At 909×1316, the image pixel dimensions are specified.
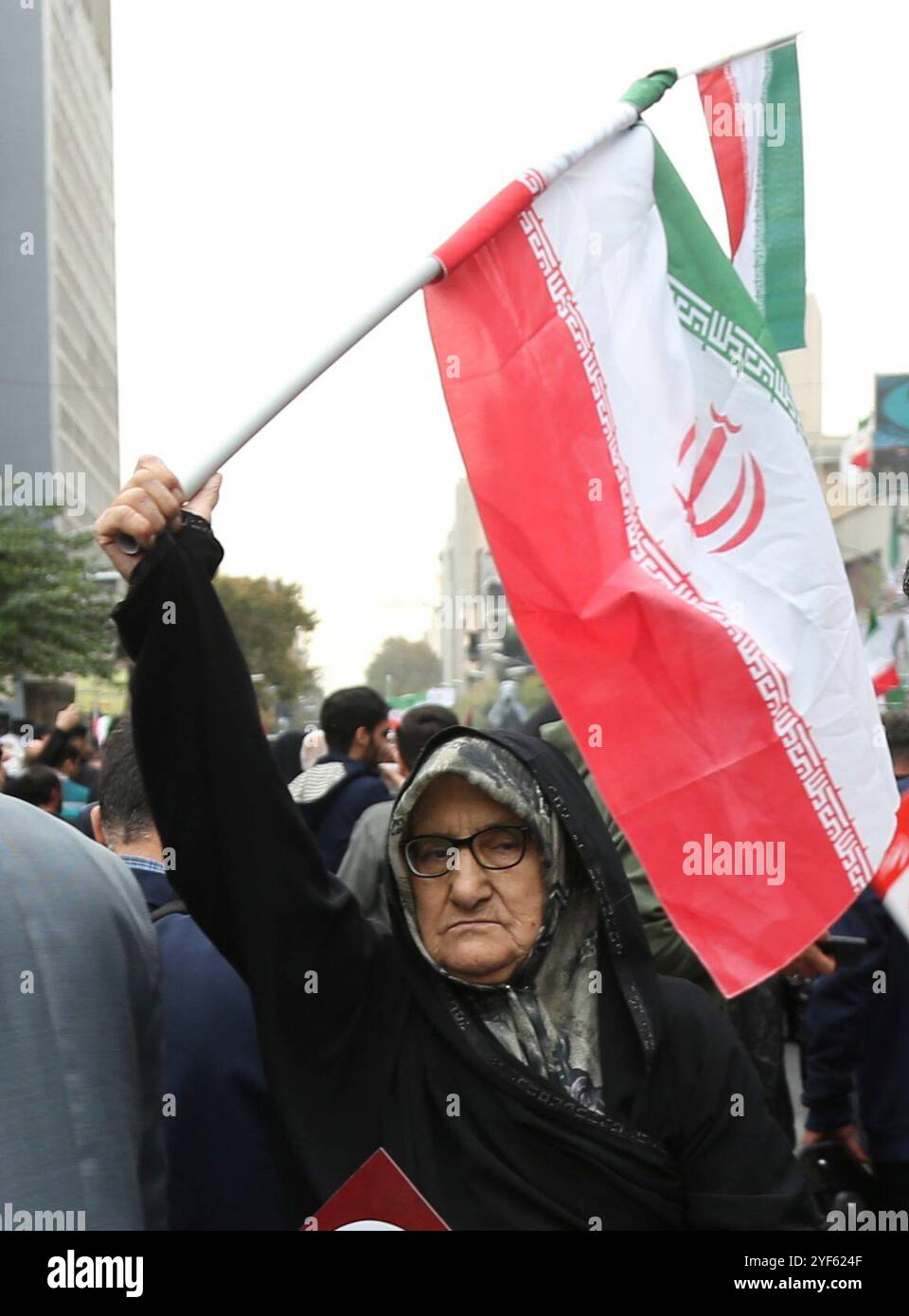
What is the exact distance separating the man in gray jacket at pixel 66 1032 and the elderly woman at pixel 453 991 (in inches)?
10.6

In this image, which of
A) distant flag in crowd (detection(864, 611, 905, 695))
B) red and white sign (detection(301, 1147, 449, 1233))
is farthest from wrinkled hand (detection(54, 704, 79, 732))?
red and white sign (detection(301, 1147, 449, 1233))

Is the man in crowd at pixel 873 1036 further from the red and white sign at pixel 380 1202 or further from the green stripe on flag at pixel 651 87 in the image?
the red and white sign at pixel 380 1202

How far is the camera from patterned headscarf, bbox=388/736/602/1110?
2.32 meters

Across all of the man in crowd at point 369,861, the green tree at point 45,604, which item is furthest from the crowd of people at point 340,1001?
the green tree at point 45,604

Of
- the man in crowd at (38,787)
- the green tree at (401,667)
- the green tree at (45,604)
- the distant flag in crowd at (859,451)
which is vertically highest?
the green tree at (401,667)

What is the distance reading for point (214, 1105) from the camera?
2.58m

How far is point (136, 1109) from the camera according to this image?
190cm

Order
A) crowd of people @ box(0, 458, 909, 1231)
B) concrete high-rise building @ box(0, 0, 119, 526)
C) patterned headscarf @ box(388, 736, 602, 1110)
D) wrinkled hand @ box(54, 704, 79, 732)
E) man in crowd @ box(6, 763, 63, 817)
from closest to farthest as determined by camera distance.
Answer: crowd of people @ box(0, 458, 909, 1231), patterned headscarf @ box(388, 736, 602, 1110), man in crowd @ box(6, 763, 63, 817), wrinkled hand @ box(54, 704, 79, 732), concrete high-rise building @ box(0, 0, 119, 526)

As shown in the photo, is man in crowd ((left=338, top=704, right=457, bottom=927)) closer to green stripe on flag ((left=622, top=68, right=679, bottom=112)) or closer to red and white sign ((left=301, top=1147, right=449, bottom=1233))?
green stripe on flag ((left=622, top=68, right=679, bottom=112))

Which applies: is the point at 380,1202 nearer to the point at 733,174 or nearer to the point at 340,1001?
the point at 340,1001

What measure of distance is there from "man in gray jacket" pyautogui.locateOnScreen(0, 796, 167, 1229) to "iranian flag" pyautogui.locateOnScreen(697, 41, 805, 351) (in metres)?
2.26

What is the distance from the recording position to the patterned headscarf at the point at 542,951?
2.32 meters
